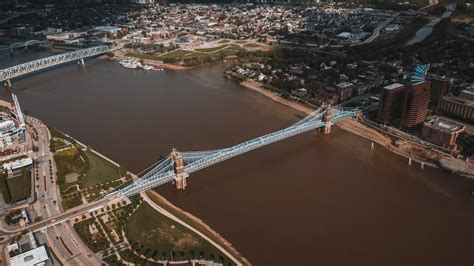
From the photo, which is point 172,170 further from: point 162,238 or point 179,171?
point 162,238

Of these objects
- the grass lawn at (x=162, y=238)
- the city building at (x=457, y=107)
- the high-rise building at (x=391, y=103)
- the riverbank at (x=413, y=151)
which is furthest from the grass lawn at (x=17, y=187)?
the city building at (x=457, y=107)

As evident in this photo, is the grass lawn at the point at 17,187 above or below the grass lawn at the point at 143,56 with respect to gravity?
Answer: below

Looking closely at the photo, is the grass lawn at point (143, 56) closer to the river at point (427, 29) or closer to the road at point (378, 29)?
the road at point (378, 29)

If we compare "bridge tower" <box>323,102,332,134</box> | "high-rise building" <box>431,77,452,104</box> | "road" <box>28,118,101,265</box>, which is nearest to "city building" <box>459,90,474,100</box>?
"high-rise building" <box>431,77,452,104</box>

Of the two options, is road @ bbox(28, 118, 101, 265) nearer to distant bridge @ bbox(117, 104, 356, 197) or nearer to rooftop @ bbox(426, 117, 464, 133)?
distant bridge @ bbox(117, 104, 356, 197)

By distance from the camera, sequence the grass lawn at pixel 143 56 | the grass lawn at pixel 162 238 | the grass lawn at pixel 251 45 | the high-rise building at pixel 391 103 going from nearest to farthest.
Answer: the grass lawn at pixel 162 238 < the high-rise building at pixel 391 103 < the grass lawn at pixel 143 56 < the grass lawn at pixel 251 45

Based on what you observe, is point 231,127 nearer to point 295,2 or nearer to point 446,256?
point 446,256
